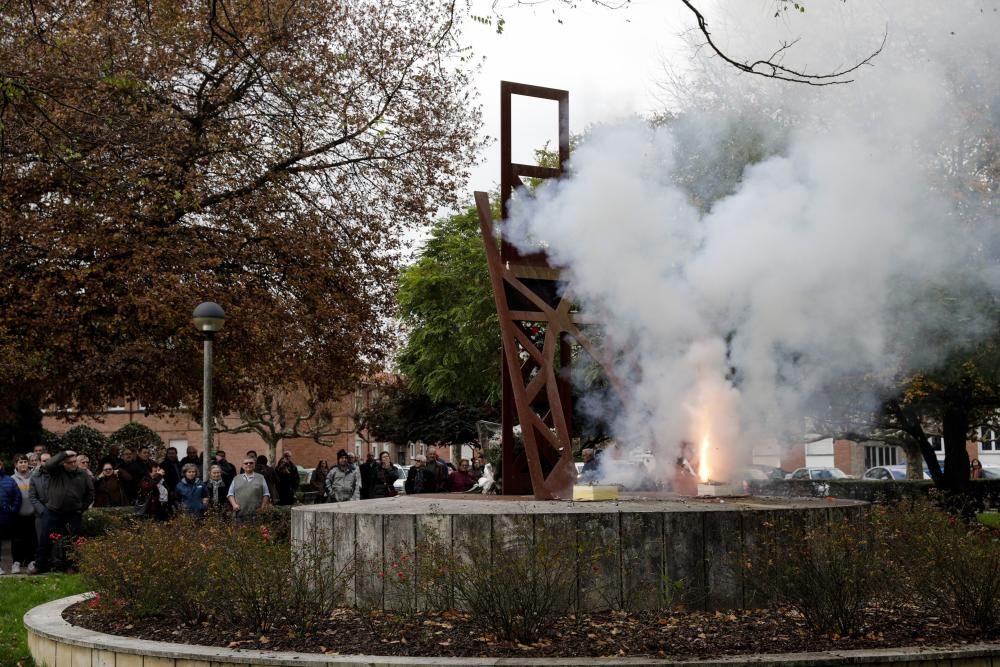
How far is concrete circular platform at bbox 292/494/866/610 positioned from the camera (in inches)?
347

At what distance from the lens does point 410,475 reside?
20.0 metres

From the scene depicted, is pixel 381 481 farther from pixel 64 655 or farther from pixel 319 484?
pixel 64 655

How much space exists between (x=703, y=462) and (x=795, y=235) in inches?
110

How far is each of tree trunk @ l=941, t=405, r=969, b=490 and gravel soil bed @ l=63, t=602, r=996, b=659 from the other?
1857 centimetres

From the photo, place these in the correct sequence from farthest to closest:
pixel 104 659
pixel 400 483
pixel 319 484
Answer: pixel 400 483
pixel 319 484
pixel 104 659

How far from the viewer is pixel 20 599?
484 inches

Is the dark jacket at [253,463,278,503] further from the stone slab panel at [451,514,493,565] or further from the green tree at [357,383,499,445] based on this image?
the green tree at [357,383,499,445]

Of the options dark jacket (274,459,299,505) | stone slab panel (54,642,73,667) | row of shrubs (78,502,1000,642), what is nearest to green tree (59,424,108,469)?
dark jacket (274,459,299,505)

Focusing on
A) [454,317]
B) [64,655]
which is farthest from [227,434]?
[64,655]

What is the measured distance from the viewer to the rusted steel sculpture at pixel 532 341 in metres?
11.5

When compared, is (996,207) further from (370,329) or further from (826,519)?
(370,329)

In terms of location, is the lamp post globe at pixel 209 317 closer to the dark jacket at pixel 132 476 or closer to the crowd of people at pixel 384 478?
the crowd of people at pixel 384 478

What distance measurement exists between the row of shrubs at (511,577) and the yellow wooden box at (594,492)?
1869mm

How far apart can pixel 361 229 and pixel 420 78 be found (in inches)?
137
